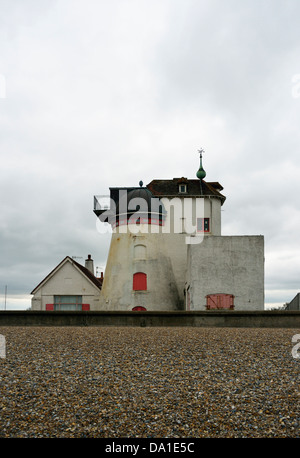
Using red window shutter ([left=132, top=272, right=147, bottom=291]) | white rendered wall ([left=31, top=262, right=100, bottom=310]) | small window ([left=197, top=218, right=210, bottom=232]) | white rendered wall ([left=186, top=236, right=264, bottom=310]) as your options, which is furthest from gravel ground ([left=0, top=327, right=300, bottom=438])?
small window ([left=197, top=218, right=210, bottom=232])

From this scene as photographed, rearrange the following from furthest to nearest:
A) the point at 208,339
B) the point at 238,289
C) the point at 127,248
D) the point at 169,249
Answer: the point at 169,249
the point at 127,248
the point at 238,289
the point at 208,339

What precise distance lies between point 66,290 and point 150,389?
28.4 m

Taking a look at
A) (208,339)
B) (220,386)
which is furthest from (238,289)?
(220,386)

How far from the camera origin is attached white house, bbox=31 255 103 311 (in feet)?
120

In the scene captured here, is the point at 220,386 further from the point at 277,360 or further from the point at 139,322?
the point at 139,322

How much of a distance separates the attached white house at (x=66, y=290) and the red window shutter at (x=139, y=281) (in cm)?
600

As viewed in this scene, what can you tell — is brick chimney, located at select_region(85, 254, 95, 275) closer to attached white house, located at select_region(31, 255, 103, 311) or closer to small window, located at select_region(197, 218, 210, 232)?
attached white house, located at select_region(31, 255, 103, 311)

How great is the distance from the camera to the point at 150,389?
9.12 m

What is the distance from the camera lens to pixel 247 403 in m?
8.41

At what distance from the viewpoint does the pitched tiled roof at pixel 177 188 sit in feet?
122

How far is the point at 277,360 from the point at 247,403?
10.8 feet

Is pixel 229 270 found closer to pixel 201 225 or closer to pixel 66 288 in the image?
pixel 201 225

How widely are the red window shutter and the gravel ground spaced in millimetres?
17445

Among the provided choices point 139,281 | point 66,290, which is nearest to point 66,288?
point 66,290
